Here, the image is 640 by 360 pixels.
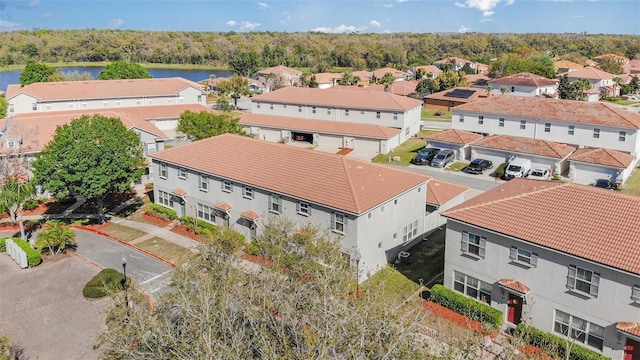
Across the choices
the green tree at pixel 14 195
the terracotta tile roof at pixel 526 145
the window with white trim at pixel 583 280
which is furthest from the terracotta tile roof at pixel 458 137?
the green tree at pixel 14 195

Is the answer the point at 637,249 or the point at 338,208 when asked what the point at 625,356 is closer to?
the point at 637,249

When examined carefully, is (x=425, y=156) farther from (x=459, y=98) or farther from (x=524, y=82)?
(x=524, y=82)

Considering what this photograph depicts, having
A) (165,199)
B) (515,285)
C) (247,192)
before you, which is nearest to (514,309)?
(515,285)

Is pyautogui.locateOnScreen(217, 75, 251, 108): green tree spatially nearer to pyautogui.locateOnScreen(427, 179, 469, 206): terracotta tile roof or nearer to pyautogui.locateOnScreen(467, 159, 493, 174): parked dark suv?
pyautogui.locateOnScreen(467, 159, 493, 174): parked dark suv

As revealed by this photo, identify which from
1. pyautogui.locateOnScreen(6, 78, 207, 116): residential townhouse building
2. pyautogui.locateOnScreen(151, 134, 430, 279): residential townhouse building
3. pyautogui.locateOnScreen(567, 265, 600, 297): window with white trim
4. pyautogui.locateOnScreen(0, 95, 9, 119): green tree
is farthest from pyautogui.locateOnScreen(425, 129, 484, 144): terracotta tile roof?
pyautogui.locateOnScreen(0, 95, 9, 119): green tree

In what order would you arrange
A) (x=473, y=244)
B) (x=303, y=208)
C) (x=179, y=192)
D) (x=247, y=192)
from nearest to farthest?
(x=473, y=244)
(x=303, y=208)
(x=247, y=192)
(x=179, y=192)

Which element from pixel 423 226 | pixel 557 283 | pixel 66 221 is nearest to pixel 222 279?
pixel 557 283
